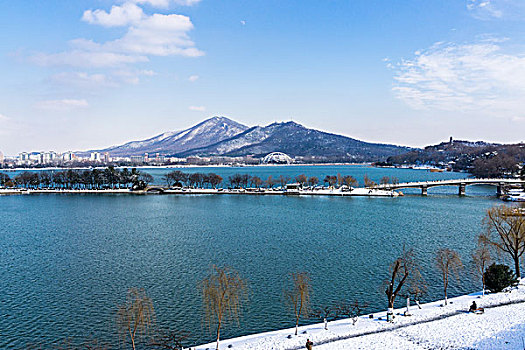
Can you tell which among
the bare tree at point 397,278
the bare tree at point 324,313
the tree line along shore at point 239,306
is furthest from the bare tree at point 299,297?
the bare tree at point 397,278

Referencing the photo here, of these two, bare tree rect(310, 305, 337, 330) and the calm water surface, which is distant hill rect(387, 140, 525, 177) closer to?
the calm water surface

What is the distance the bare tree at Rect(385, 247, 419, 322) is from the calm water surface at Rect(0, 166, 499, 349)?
70cm

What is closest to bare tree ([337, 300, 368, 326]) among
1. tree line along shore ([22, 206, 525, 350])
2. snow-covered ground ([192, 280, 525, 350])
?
tree line along shore ([22, 206, 525, 350])

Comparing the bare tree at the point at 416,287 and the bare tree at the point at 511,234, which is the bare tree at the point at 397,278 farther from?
the bare tree at the point at 511,234

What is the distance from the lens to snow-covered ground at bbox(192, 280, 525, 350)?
32.0 ft

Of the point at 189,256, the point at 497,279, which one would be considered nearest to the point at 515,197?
the point at 497,279

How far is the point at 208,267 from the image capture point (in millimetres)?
17359

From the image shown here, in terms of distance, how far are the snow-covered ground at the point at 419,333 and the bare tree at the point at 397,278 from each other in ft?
1.57

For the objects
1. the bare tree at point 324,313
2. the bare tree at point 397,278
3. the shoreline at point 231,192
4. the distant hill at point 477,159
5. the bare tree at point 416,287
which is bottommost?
the bare tree at point 324,313

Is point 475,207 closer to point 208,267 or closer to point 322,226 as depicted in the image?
point 322,226

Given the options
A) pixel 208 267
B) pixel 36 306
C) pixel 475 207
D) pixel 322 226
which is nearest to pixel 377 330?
pixel 208 267

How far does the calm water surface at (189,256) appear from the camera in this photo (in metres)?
12.5

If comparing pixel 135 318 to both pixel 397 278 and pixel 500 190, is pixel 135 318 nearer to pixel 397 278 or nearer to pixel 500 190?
pixel 397 278

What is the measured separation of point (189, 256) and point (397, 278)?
990 centimetres
